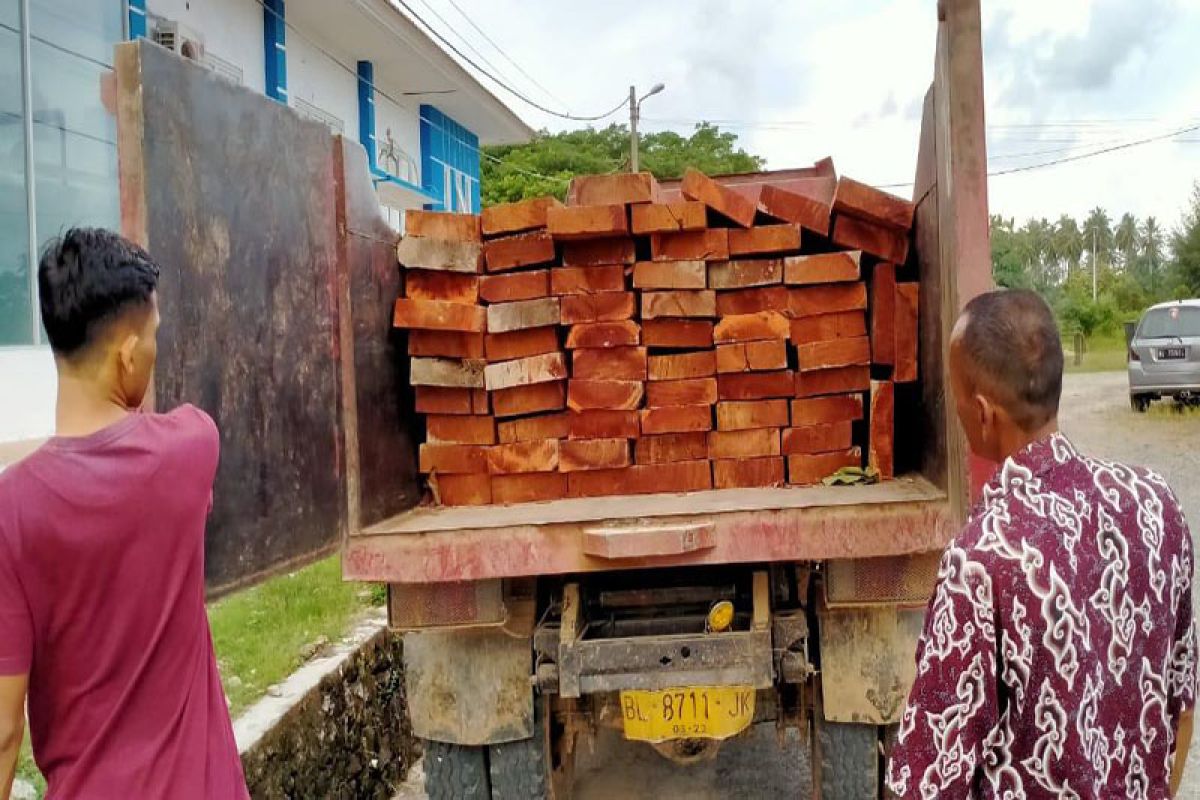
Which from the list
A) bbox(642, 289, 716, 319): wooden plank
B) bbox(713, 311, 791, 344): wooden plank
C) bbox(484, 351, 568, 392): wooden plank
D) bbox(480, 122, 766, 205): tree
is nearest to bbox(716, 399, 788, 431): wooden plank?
bbox(713, 311, 791, 344): wooden plank

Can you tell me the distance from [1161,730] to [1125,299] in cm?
5034

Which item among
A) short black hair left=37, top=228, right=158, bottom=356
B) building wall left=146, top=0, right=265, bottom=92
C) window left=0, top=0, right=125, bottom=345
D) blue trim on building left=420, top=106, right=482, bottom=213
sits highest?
blue trim on building left=420, top=106, right=482, bottom=213

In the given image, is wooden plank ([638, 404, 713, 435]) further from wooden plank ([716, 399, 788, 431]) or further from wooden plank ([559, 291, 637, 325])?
wooden plank ([559, 291, 637, 325])

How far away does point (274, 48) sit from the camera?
41.2 feet

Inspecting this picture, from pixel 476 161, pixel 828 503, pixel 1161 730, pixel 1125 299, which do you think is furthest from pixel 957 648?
pixel 1125 299

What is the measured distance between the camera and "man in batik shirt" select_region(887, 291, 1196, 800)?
4.93 ft

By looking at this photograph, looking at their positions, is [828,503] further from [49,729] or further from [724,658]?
[49,729]

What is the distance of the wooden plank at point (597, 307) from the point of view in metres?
3.89

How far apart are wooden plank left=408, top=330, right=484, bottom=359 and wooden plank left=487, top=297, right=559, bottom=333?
0.09m

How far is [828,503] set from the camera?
3223 millimetres

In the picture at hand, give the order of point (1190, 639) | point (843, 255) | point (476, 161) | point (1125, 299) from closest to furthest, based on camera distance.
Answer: point (1190, 639) → point (843, 255) → point (476, 161) → point (1125, 299)

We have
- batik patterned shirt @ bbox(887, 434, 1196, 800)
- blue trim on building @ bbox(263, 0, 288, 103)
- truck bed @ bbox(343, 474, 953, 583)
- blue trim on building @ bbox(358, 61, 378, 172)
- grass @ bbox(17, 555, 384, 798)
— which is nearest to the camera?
batik patterned shirt @ bbox(887, 434, 1196, 800)

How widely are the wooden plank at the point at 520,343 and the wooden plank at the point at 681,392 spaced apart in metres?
0.37

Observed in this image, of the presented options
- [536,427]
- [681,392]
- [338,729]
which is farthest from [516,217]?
[338,729]
